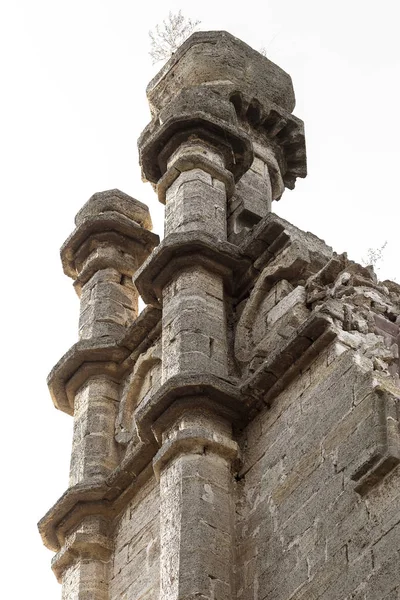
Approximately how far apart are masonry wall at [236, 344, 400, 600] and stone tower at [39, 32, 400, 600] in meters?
0.01

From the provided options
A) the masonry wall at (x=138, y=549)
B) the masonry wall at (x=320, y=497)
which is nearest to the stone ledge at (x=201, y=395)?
the masonry wall at (x=320, y=497)

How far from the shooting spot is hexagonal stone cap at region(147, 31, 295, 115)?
41.2 feet

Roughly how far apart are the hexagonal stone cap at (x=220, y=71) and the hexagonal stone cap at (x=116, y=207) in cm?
105

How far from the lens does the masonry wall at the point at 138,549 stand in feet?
29.2

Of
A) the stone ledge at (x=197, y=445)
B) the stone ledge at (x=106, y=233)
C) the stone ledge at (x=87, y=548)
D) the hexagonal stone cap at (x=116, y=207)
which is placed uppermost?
the hexagonal stone cap at (x=116, y=207)

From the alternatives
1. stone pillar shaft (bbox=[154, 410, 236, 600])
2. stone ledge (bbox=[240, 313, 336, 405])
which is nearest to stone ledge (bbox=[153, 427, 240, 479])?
stone pillar shaft (bbox=[154, 410, 236, 600])

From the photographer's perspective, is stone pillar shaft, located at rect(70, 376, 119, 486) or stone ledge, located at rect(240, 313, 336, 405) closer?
stone ledge, located at rect(240, 313, 336, 405)

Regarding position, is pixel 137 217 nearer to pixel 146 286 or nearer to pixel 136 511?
pixel 146 286

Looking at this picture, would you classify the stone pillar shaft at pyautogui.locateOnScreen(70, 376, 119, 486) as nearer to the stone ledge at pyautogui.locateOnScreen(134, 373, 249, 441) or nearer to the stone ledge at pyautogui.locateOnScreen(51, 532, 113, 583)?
the stone ledge at pyautogui.locateOnScreen(51, 532, 113, 583)

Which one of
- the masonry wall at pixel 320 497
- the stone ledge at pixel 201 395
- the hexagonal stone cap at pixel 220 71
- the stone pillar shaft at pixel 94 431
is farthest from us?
the hexagonal stone cap at pixel 220 71

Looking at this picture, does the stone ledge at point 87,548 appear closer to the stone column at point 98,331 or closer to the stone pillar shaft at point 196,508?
the stone column at point 98,331

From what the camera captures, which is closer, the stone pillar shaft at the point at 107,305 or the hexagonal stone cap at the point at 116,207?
the stone pillar shaft at the point at 107,305

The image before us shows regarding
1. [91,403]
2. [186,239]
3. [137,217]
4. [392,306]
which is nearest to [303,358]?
[392,306]

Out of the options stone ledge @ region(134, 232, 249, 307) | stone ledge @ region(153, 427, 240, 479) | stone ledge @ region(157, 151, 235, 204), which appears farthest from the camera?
stone ledge @ region(157, 151, 235, 204)
